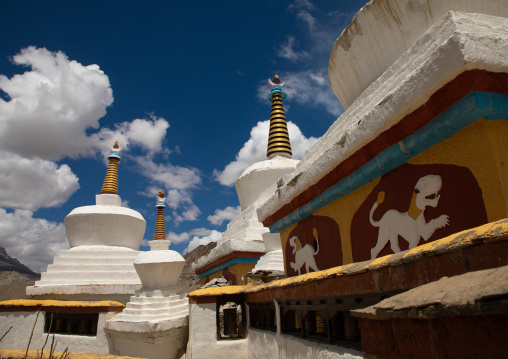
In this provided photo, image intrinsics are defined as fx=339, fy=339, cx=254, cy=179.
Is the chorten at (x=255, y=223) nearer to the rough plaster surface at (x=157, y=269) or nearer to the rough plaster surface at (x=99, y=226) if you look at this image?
the rough plaster surface at (x=157, y=269)

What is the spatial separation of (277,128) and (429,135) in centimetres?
1079

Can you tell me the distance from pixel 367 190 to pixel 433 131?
1.10m

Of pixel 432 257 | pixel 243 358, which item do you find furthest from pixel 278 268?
pixel 432 257

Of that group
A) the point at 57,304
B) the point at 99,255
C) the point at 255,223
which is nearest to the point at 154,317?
the point at 57,304

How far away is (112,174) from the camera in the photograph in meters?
14.3

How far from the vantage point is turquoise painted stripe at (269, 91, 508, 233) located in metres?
2.42

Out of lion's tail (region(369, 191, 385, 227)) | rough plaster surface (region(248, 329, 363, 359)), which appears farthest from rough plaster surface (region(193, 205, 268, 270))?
lion's tail (region(369, 191, 385, 227))

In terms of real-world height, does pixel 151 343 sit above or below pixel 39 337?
below

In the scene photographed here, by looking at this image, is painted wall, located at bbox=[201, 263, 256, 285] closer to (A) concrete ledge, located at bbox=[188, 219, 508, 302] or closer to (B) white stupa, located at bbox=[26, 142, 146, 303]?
(B) white stupa, located at bbox=[26, 142, 146, 303]

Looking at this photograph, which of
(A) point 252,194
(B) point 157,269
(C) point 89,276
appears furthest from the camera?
(A) point 252,194

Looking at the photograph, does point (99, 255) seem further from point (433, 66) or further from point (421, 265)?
point (433, 66)

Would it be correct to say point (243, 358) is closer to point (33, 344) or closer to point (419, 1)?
point (33, 344)

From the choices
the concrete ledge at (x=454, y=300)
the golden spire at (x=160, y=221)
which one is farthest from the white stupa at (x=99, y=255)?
the concrete ledge at (x=454, y=300)

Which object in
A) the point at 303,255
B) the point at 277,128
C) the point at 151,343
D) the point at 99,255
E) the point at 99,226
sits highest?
the point at 277,128
